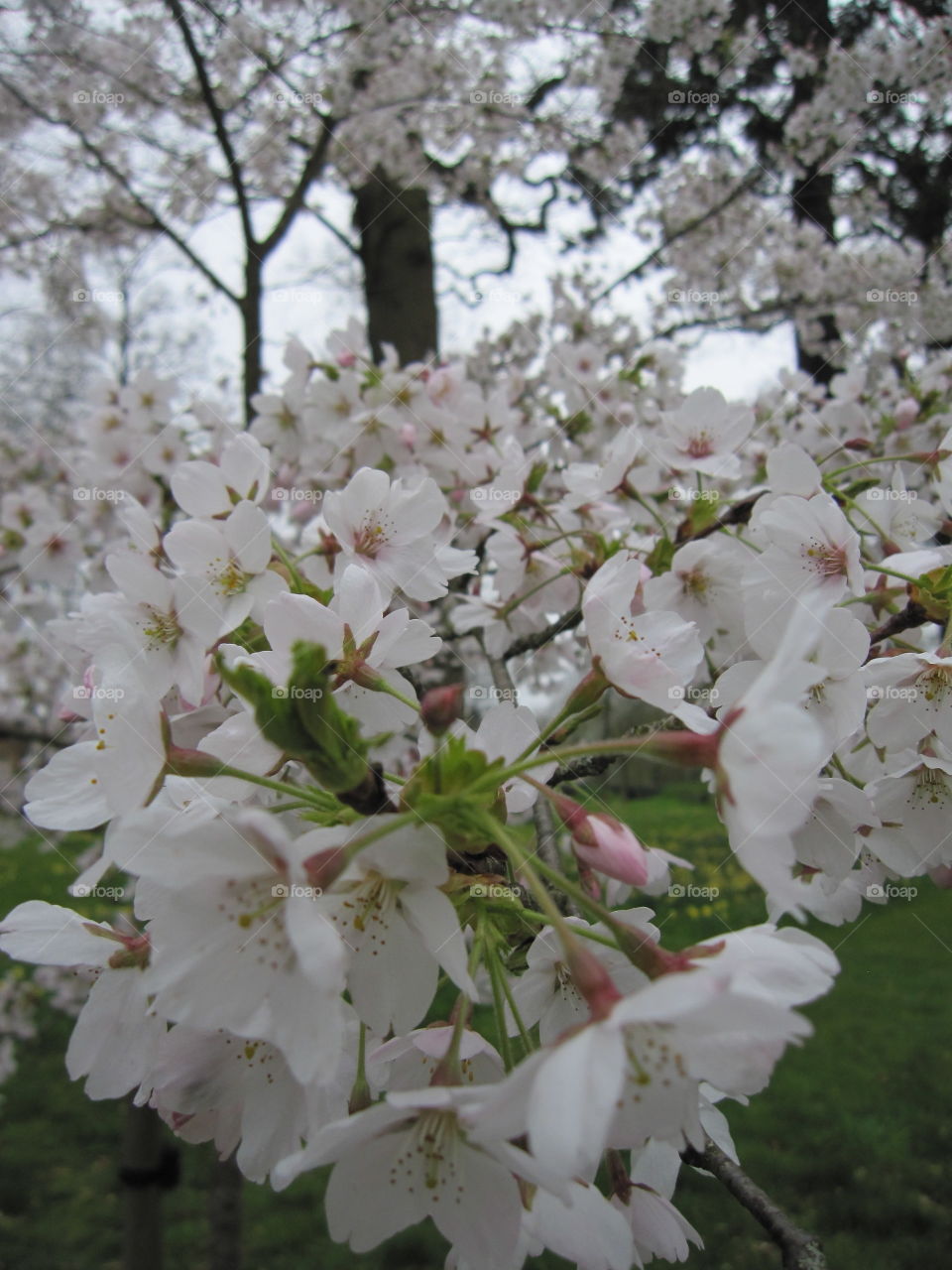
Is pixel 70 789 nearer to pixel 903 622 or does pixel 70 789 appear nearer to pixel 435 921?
pixel 435 921

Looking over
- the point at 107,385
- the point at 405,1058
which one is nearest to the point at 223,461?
the point at 405,1058

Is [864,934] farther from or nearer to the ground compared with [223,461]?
nearer to the ground

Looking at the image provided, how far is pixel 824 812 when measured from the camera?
1.05 meters

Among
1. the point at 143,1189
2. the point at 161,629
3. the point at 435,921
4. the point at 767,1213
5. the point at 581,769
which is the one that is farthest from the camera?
the point at 143,1189

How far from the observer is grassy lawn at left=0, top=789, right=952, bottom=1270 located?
11.0ft

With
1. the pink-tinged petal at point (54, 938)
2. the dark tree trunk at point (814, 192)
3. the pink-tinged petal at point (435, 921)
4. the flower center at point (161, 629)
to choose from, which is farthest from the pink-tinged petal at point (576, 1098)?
the dark tree trunk at point (814, 192)

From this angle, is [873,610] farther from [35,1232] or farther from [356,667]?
[35,1232]

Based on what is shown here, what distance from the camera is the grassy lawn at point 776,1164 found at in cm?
Answer: 335

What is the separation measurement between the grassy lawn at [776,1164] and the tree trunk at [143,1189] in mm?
214

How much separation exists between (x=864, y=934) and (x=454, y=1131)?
6.35m

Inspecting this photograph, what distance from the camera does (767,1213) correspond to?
84cm

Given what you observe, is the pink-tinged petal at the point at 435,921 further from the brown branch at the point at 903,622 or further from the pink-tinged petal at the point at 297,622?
the brown branch at the point at 903,622

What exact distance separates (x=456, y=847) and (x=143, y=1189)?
3.04 m

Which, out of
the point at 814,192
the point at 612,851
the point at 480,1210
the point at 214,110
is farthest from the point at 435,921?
the point at 814,192
